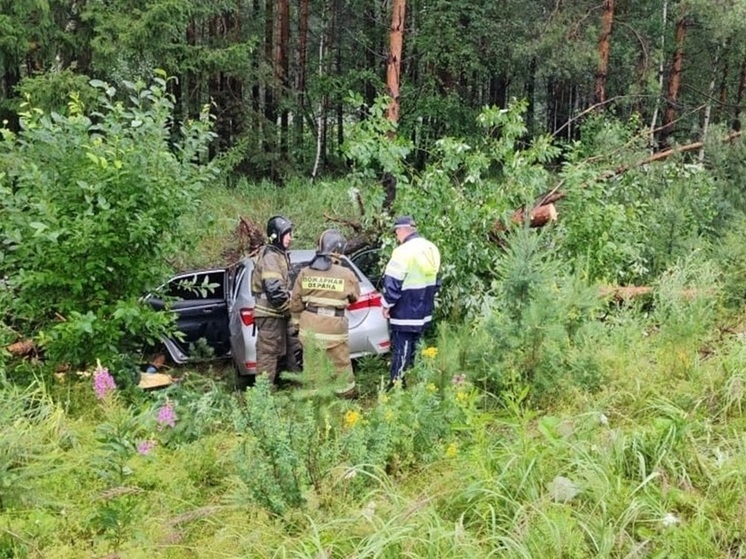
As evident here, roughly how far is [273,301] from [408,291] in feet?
4.36

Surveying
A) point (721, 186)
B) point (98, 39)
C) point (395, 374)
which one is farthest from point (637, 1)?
point (395, 374)

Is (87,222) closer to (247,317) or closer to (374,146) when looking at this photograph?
(247,317)

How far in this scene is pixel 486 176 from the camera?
30.4 feet

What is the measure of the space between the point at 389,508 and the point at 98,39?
407 inches

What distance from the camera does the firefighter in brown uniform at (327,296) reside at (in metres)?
5.67

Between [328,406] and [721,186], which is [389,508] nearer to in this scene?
[328,406]

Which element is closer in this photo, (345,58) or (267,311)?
(267,311)

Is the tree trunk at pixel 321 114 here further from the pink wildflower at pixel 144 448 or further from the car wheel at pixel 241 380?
the pink wildflower at pixel 144 448

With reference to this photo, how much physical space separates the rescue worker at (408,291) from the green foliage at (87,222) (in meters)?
2.09

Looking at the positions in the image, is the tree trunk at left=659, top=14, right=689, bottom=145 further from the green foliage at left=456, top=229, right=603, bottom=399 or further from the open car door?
the green foliage at left=456, top=229, right=603, bottom=399

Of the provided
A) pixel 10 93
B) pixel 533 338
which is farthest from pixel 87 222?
pixel 10 93

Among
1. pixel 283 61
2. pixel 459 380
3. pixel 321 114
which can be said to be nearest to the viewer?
pixel 459 380

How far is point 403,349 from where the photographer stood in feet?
20.7

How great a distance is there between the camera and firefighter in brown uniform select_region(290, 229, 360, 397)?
223 inches
